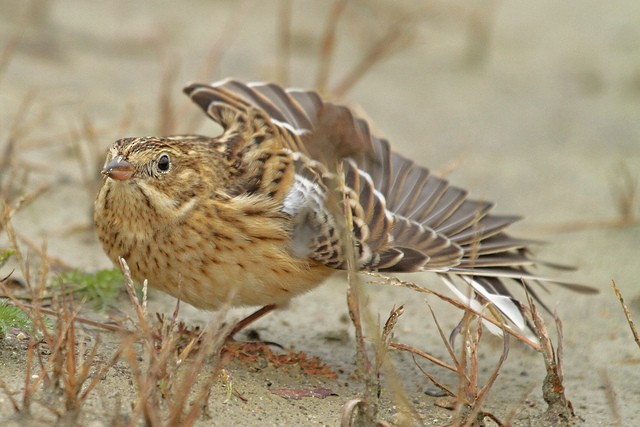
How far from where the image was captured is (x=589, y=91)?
30.8 ft

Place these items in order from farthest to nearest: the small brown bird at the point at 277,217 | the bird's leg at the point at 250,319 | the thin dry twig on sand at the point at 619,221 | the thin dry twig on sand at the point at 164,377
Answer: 1. the thin dry twig on sand at the point at 619,221
2. the bird's leg at the point at 250,319
3. the small brown bird at the point at 277,217
4. the thin dry twig on sand at the point at 164,377

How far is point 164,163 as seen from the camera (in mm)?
4578

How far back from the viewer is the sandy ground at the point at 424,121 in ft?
16.5

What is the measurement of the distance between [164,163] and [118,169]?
27cm

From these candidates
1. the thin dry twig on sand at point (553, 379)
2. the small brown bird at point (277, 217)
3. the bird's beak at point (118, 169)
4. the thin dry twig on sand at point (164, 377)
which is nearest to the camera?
the thin dry twig on sand at point (164, 377)

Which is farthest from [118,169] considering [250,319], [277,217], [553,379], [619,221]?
[619,221]

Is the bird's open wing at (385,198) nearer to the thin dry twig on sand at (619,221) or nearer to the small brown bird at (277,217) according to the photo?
the small brown bird at (277,217)

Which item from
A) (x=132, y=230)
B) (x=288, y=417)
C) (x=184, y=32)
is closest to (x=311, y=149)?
(x=132, y=230)

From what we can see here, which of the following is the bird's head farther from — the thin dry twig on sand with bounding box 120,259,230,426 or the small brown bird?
the thin dry twig on sand with bounding box 120,259,230,426

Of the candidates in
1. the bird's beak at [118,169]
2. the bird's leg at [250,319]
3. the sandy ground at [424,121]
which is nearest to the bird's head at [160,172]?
the bird's beak at [118,169]

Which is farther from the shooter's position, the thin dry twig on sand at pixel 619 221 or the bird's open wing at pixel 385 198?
the thin dry twig on sand at pixel 619 221

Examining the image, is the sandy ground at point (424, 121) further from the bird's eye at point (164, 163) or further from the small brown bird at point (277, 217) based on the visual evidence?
the bird's eye at point (164, 163)

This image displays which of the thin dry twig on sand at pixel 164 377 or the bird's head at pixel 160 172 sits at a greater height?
the bird's head at pixel 160 172

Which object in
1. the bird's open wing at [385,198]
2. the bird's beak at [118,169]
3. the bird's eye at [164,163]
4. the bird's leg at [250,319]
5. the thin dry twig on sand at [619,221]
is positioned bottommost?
the bird's leg at [250,319]
